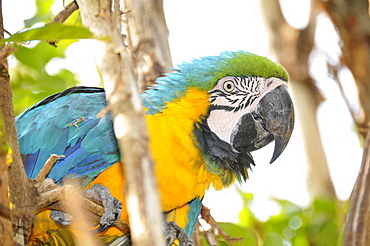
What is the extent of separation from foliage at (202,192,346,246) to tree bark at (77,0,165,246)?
4.69 ft

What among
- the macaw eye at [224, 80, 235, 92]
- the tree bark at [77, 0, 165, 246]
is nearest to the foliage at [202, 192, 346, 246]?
the macaw eye at [224, 80, 235, 92]

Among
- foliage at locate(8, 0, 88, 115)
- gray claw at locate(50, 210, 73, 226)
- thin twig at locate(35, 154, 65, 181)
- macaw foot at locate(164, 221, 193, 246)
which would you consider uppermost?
foliage at locate(8, 0, 88, 115)

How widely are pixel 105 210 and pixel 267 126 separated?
2.84 ft

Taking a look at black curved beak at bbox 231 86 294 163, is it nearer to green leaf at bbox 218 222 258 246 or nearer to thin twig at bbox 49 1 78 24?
green leaf at bbox 218 222 258 246

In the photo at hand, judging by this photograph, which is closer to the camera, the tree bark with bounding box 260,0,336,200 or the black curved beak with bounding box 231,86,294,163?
the black curved beak with bounding box 231,86,294,163

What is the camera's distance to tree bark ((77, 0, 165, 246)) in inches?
28.5

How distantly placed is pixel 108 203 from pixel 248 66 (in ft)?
3.09

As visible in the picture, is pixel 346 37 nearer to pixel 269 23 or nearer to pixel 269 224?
pixel 269 23

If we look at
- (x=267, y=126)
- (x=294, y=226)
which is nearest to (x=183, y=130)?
(x=267, y=126)

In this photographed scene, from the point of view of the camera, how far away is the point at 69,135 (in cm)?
213

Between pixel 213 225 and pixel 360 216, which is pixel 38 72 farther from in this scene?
pixel 360 216

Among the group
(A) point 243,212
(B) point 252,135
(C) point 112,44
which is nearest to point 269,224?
(A) point 243,212

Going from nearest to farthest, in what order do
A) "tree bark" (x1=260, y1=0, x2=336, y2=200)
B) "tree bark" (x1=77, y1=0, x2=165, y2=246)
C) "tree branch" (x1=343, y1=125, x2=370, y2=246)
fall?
"tree bark" (x1=77, y1=0, x2=165, y2=246), "tree branch" (x1=343, y1=125, x2=370, y2=246), "tree bark" (x1=260, y1=0, x2=336, y2=200)

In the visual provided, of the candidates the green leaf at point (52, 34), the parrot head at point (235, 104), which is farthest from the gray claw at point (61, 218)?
the green leaf at point (52, 34)
